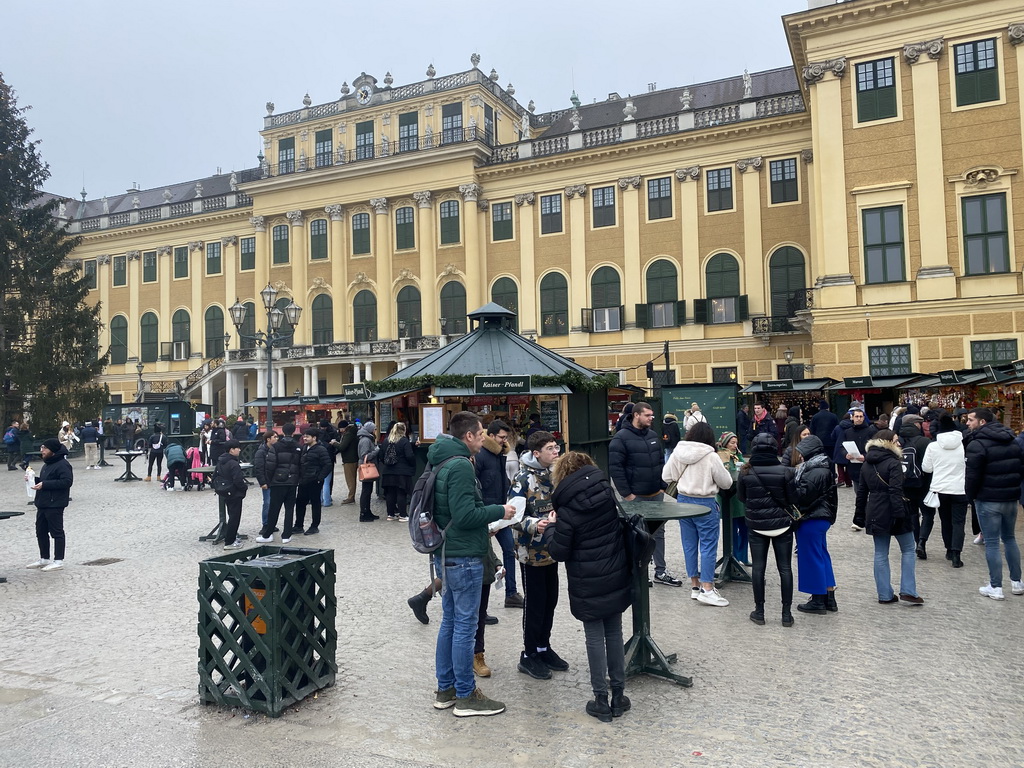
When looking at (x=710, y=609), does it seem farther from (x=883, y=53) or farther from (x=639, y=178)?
(x=639, y=178)

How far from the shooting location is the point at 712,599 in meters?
7.64

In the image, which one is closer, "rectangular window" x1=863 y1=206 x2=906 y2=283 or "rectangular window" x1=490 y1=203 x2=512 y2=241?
"rectangular window" x1=863 y1=206 x2=906 y2=283

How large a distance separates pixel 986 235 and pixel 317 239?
3326 centimetres

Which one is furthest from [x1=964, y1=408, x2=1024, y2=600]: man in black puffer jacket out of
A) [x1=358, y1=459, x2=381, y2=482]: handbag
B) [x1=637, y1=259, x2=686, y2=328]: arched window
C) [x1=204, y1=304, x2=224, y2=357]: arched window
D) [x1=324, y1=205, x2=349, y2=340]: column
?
[x1=204, y1=304, x2=224, y2=357]: arched window

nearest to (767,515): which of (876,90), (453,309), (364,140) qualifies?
(876,90)

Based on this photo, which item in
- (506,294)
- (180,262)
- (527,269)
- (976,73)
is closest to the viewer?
(976,73)

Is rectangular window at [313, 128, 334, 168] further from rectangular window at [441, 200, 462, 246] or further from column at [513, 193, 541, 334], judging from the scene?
column at [513, 193, 541, 334]

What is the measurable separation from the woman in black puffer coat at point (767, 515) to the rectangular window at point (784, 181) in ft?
97.4

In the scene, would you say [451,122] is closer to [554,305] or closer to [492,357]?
[554,305]

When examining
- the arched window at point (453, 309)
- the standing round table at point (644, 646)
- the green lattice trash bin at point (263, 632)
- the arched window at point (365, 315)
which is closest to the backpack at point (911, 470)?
the standing round table at point (644, 646)

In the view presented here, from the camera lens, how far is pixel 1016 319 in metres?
23.8

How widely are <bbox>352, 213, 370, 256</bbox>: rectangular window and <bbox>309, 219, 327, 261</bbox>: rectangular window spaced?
2009mm

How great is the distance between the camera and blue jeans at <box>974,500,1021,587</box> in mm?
7742

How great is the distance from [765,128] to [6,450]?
1323 inches
